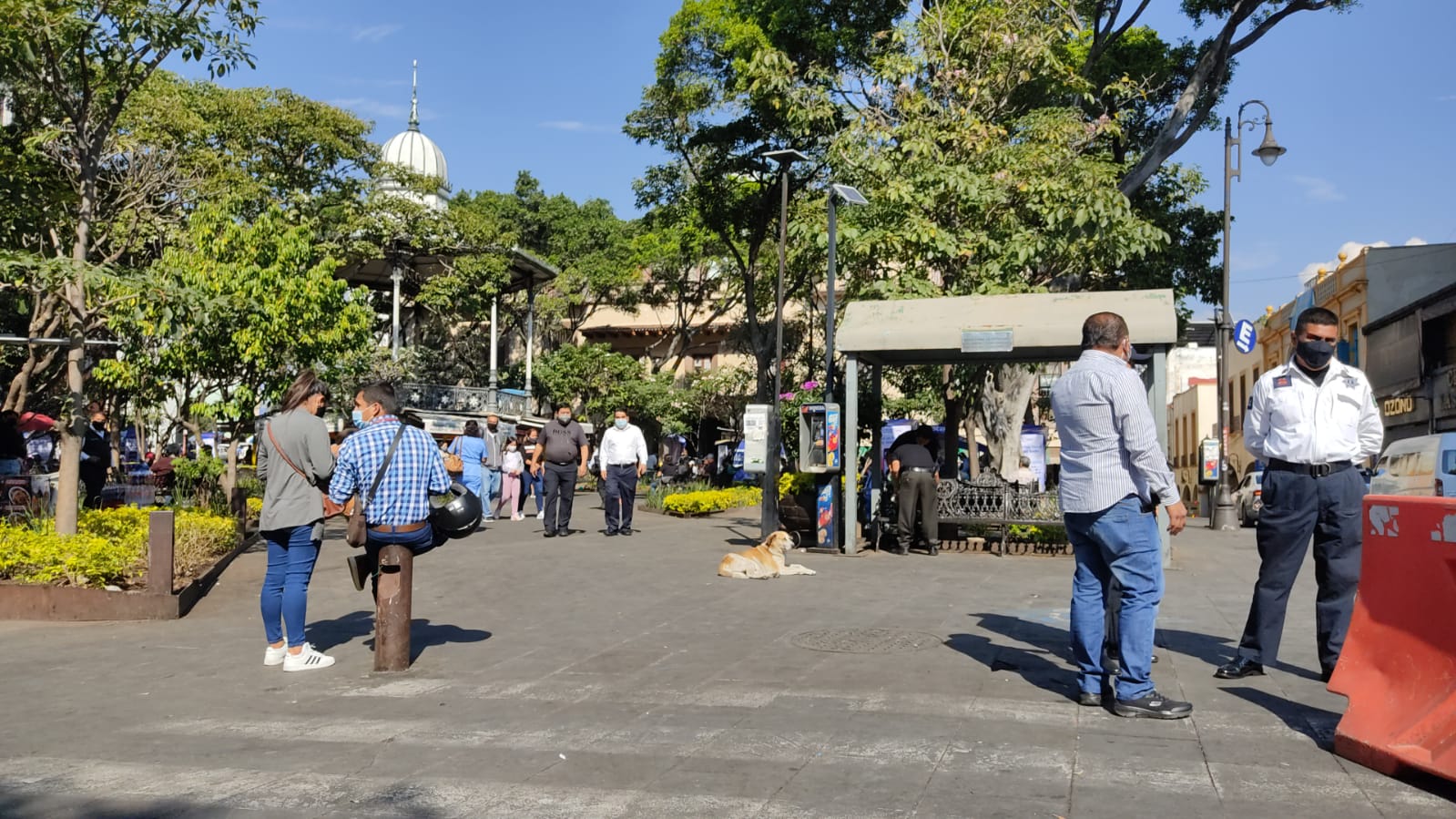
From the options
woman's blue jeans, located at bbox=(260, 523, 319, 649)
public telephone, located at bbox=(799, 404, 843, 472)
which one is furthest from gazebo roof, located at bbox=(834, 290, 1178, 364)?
woman's blue jeans, located at bbox=(260, 523, 319, 649)

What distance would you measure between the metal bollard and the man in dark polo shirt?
9259mm

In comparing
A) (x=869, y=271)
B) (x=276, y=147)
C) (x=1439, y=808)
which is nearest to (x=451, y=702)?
(x=1439, y=808)

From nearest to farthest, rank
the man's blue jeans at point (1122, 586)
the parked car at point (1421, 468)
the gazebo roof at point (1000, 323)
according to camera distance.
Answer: the man's blue jeans at point (1122, 586), the gazebo roof at point (1000, 323), the parked car at point (1421, 468)

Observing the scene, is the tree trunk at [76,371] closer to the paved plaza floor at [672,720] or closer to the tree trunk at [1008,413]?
the paved plaza floor at [672,720]

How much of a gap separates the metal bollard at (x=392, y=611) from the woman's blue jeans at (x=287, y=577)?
0.51 meters

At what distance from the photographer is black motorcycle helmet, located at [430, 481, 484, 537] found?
7.17 meters

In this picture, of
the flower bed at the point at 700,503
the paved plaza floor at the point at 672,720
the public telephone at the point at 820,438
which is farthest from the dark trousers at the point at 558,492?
the paved plaza floor at the point at 672,720

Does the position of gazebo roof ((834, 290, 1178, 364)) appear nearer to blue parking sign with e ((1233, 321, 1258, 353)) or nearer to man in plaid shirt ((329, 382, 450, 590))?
man in plaid shirt ((329, 382, 450, 590))

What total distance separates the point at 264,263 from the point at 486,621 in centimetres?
936

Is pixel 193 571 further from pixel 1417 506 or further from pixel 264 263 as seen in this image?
pixel 1417 506

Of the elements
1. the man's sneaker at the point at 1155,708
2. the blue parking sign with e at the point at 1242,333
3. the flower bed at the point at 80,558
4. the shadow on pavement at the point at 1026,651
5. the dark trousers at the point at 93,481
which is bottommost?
the shadow on pavement at the point at 1026,651

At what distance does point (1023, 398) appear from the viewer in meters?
23.4

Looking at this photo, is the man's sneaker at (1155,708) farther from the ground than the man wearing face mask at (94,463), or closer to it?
closer to it

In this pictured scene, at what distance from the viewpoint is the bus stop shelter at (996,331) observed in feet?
39.0
